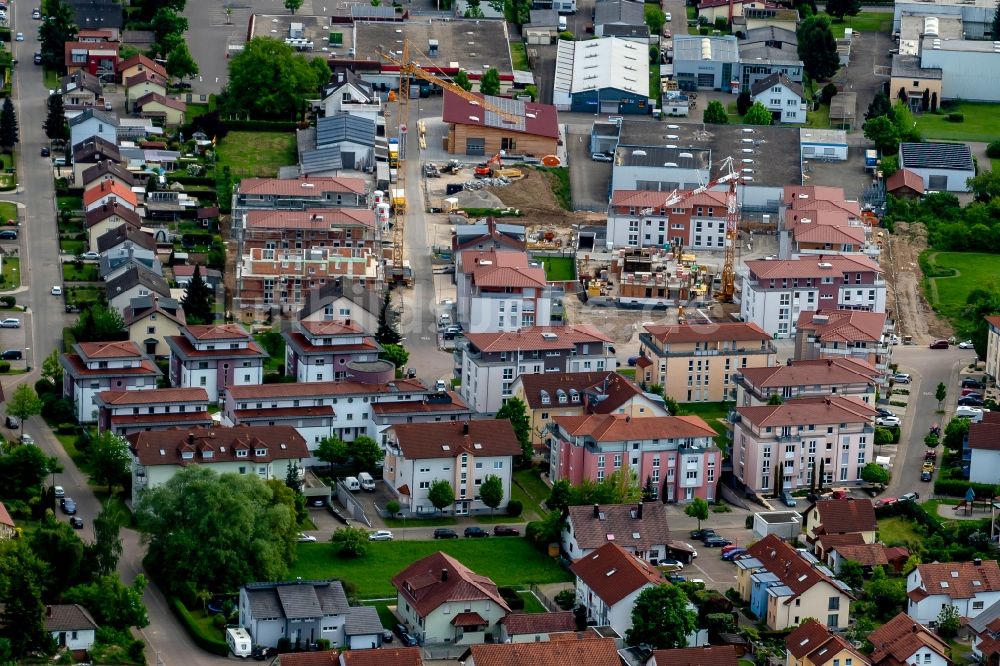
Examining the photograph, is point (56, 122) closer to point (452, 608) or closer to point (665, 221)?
point (665, 221)

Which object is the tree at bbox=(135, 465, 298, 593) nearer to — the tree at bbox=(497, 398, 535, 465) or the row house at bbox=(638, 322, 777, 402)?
the tree at bbox=(497, 398, 535, 465)

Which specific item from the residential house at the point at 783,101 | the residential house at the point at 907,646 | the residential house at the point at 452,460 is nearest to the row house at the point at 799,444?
the residential house at the point at 452,460

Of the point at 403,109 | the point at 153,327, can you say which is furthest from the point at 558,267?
the point at 403,109

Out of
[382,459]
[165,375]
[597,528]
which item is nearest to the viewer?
[597,528]

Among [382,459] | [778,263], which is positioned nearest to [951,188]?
[778,263]

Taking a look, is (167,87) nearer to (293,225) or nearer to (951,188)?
(293,225)

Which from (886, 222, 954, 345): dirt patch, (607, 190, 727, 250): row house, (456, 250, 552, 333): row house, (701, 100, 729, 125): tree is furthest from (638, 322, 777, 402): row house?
(701, 100, 729, 125): tree
